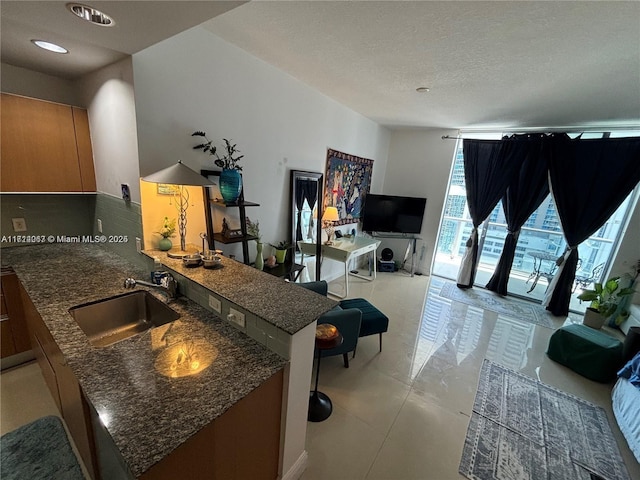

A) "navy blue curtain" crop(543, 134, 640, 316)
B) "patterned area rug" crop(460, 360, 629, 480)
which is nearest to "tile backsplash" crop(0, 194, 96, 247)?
"patterned area rug" crop(460, 360, 629, 480)

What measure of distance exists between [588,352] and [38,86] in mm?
5294

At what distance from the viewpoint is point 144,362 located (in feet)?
3.59

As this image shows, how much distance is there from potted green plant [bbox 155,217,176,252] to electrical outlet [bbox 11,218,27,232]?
4.29ft

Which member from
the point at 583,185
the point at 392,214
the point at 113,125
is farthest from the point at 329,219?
the point at 583,185

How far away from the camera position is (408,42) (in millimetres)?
1871

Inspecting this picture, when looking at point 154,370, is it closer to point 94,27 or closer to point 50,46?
point 94,27

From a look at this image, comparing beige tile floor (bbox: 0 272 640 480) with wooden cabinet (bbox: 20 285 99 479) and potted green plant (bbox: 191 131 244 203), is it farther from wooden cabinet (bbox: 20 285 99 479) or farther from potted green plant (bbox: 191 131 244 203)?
potted green plant (bbox: 191 131 244 203)

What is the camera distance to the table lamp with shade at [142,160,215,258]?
1532 millimetres

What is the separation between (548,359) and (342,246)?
8.73 ft

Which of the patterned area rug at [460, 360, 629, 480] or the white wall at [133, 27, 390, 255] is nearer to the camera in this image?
the patterned area rug at [460, 360, 629, 480]

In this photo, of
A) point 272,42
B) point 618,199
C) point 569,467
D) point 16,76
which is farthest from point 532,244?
point 16,76

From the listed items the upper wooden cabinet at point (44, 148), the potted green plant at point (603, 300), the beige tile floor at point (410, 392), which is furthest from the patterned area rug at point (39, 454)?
the potted green plant at point (603, 300)

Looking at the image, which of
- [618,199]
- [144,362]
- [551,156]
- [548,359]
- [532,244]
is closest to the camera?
[144,362]

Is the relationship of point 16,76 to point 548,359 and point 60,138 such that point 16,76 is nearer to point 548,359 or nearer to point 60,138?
point 60,138
